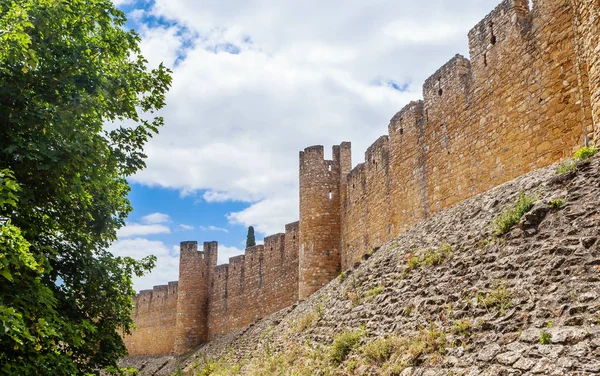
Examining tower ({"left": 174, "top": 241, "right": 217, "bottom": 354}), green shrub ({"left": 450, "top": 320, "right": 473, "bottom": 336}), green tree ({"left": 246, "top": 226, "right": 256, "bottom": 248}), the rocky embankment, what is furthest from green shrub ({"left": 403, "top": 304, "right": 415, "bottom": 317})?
green tree ({"left": 246, "top": 226, "right": 256, "bottom": 248})

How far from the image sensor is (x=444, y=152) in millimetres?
15445

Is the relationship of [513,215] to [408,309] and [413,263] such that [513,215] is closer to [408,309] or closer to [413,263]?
[408,309]

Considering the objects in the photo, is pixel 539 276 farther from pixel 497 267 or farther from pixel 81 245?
pixel 81 245

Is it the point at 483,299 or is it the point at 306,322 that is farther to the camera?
the point at 306,322

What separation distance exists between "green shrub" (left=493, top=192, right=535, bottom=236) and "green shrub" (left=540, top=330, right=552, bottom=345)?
2670mm

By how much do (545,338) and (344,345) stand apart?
13.9 ft

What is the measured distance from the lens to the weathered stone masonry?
10523 millimetres

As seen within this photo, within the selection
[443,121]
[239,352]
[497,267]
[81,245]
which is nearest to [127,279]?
[81,245]

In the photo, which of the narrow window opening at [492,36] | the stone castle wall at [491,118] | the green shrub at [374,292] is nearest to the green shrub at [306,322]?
the green shrub at [374,292]

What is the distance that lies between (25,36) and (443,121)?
456 inches

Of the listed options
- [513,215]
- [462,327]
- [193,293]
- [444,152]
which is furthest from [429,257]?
[193,293]

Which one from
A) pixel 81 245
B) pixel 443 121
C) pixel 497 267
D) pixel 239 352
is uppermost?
pixel 443 121

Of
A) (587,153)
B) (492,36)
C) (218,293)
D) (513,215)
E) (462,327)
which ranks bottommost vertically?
(462,327)

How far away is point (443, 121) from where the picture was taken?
15.5 metres
